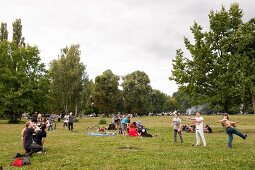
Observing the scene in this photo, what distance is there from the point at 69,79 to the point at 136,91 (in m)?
49.4

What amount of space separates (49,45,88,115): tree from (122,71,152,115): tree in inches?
1789

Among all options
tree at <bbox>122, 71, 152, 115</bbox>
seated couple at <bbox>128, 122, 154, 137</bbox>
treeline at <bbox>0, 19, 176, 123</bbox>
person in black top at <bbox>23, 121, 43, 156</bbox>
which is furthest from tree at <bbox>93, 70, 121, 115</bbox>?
person in black top at <bbox>23, 121, 43, 156</bbox>

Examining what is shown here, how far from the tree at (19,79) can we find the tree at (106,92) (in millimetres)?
44459

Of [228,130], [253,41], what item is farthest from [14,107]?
[228,130]

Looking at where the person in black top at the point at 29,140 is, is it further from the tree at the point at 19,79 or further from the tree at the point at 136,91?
the tree at the point at 136,91

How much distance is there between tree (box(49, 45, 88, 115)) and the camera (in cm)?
7362

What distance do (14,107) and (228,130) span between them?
51.6m

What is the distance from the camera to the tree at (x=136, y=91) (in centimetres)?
12000

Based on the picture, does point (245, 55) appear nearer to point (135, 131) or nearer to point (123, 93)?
point (135, 131)

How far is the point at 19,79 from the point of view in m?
64.6

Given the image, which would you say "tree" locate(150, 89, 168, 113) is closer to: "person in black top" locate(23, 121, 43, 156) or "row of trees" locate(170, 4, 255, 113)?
"row of trees" locate(170, 4, 255, 113)

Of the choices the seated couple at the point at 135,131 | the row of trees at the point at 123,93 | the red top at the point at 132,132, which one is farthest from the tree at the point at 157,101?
the red top at the point at 132,132

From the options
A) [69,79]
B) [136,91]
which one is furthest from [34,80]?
[136,91]

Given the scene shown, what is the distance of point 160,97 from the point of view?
176500 millimetres
